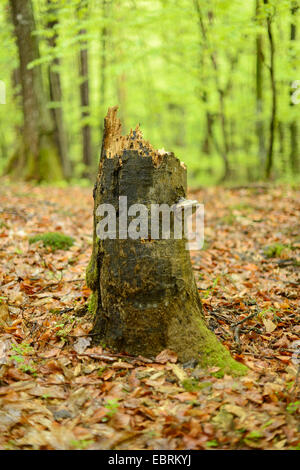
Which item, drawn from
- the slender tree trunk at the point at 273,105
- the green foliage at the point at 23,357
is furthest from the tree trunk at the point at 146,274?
the slender tree trunk at the point at 273,105

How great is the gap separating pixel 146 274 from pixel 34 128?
8609 millimetres

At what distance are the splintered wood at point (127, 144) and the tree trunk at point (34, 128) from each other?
7.52m

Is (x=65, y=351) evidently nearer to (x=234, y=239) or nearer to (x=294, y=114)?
(x=234, y=239)

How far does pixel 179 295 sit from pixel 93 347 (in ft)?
3.03

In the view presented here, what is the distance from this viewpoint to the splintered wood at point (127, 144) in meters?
3.03

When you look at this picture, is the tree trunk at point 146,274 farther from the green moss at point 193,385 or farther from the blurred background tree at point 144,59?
the blurred background tree at point 144,59

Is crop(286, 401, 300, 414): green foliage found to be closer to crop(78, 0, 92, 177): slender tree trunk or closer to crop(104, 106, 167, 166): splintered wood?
crop(104, 106, 167, 166): splintered wood

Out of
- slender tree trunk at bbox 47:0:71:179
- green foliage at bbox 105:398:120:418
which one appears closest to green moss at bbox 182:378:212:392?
green foliage at bbox 105:398:120:418

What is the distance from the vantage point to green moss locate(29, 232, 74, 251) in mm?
5350

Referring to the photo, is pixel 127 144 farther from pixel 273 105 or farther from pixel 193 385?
pixel 273 105

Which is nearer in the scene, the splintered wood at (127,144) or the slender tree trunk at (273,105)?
the splintered wood at (127,144)

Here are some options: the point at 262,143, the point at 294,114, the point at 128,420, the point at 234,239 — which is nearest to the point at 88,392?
the point at 128,420

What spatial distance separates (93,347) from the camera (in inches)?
126

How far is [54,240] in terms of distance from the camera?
5426 millimetres
